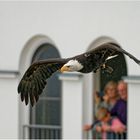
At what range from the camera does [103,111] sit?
30.8ft

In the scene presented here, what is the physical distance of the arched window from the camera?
33.0 feet

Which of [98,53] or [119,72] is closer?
[98,53]

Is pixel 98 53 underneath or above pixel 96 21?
underneath

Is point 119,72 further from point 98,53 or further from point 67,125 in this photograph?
point 98,53

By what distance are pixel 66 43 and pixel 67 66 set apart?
3045 millimetres

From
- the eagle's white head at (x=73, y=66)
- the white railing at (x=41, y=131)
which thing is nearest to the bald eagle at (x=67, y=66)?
the eagle's white head at (x=73, y=66)

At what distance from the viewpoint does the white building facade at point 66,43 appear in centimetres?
911

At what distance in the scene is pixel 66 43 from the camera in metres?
9.55

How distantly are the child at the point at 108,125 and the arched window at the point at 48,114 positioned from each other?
2.26 feet

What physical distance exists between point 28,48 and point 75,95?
0.74m

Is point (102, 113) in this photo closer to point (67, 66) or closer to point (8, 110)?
point (8, 110)

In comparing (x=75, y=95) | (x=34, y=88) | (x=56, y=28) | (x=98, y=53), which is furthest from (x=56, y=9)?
(x=98, y=53)

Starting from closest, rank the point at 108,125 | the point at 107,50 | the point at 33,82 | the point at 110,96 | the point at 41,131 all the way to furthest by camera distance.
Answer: the point at 107,50
the point at 33,82
the point at 110,96
the point at 108,125
the point at 41,131

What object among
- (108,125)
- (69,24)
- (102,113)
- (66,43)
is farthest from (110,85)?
(69,24)
